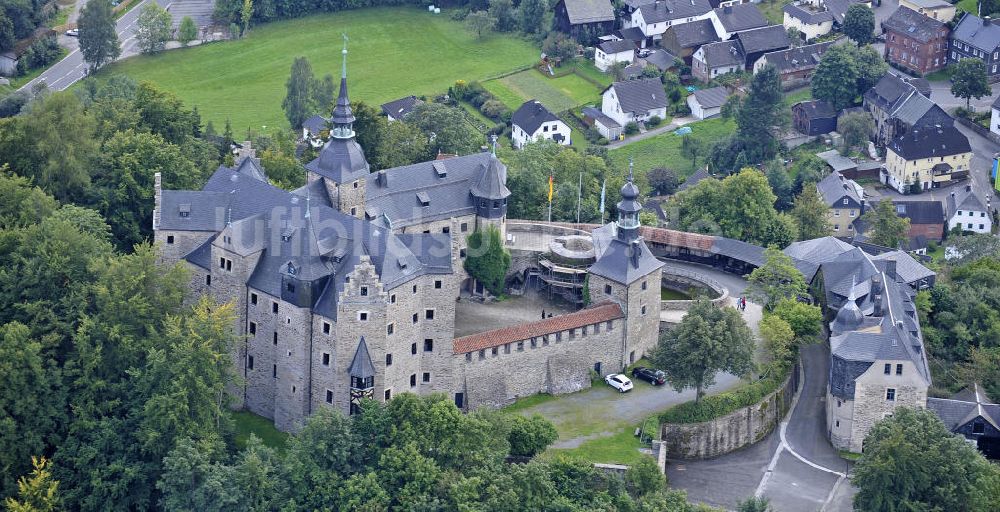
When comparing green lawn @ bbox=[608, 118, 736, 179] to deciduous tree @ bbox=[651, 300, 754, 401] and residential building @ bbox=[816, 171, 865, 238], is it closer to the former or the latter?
residential building @ bbox=[816, 171, 865, 238]

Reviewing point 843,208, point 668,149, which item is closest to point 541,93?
point 668,149

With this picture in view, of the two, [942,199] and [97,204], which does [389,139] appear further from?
[942,199]

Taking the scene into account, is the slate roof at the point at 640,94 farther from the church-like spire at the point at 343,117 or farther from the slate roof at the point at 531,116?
the church-like spire at the point at 343,117

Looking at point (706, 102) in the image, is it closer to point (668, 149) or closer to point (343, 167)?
point (668, 149)

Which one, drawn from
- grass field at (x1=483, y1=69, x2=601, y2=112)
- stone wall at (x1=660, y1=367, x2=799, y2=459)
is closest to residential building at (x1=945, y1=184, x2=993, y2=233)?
grass field at (x1=483, y1=69, x2=601, y2=112)

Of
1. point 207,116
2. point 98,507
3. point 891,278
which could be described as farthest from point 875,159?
point 98,507
